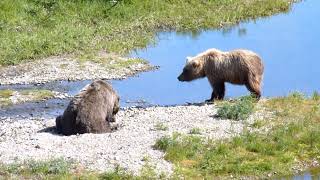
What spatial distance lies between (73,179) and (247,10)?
2201 cm

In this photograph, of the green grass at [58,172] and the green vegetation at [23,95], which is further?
the green vegetation at [23,95]

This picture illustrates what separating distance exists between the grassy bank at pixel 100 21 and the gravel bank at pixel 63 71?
0.83m

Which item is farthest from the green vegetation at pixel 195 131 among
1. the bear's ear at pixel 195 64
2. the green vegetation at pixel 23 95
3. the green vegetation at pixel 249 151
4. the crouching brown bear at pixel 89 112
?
the green vegetation at pixel 23 95

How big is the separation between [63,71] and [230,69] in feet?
24.9

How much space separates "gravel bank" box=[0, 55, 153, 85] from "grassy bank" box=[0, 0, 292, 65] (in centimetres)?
83

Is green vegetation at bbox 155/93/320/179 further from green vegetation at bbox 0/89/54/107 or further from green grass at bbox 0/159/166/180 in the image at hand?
green vegetation at bbox 0/89/54/107

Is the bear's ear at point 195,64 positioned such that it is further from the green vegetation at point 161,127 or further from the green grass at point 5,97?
the green grass at point 5,97

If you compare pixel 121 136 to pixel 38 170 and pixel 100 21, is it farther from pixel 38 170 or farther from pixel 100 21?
pixel 100 21

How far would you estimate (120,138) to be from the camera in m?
17.8

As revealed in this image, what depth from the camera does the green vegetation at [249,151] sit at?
53.2 feet

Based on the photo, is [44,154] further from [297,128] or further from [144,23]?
[144,23]

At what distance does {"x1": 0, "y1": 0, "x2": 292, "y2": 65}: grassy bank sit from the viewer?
1155 inches

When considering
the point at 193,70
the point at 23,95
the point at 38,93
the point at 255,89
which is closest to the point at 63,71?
the point at 38,93

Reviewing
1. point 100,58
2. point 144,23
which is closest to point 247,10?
point 144,23
